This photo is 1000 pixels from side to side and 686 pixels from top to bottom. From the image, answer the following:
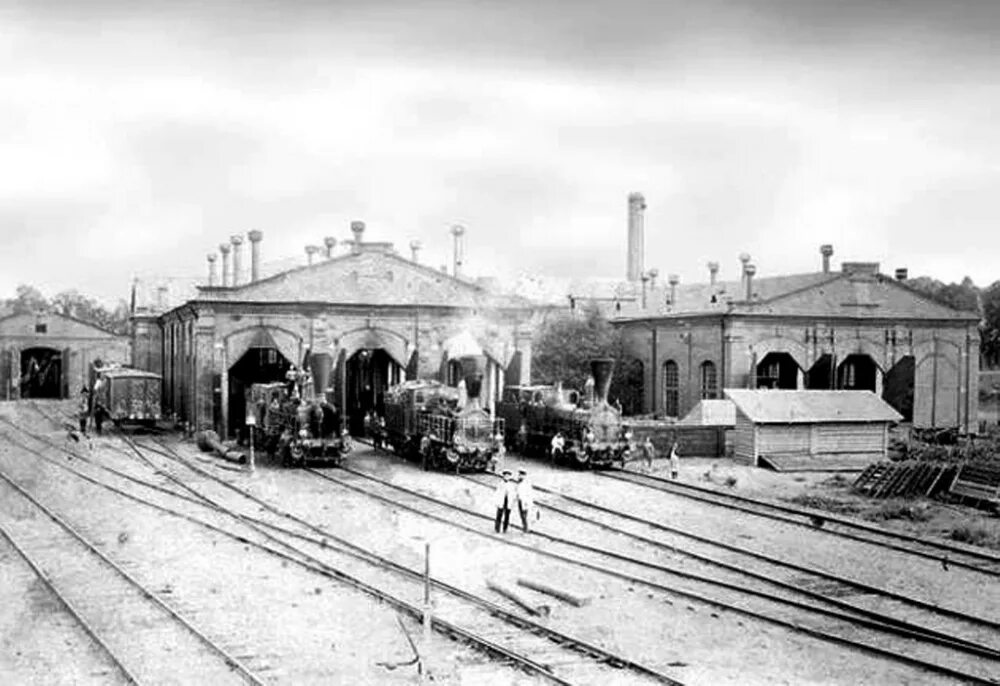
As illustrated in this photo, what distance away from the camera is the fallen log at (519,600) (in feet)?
42.8

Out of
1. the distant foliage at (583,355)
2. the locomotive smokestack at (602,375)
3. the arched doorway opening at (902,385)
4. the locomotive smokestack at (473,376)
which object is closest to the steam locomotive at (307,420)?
the locomotive smokestack at (473,376)

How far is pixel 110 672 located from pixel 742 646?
6779 mm

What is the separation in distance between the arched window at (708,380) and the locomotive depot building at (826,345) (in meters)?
0.03

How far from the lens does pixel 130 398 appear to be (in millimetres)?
36875

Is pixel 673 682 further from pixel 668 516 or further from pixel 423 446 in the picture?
pixel 423 446

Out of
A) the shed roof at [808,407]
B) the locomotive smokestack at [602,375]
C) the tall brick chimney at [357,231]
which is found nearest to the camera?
the locomotive smokestack at [602,375]

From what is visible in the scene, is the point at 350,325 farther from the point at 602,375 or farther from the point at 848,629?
the point at 848,629

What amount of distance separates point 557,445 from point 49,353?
42214mm

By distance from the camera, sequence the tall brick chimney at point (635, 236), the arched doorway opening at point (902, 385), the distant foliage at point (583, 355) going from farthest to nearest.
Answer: the tall brick chimney at point (635, 236) → the distant foliage at point (583, 355) → the arched doorway opening at point (902, 385)

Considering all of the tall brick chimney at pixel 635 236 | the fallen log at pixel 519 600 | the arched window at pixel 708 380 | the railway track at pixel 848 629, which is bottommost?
the railway track at pixel 848 629

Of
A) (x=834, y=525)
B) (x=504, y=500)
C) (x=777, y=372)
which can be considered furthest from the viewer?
(x=777, y=372)

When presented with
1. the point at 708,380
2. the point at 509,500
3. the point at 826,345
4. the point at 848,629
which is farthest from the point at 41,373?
the point at 848,629

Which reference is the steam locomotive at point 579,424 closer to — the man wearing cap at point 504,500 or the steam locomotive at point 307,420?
the steam locomotive at point 307,420

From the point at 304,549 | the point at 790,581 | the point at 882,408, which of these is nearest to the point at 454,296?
the point at 882,408
